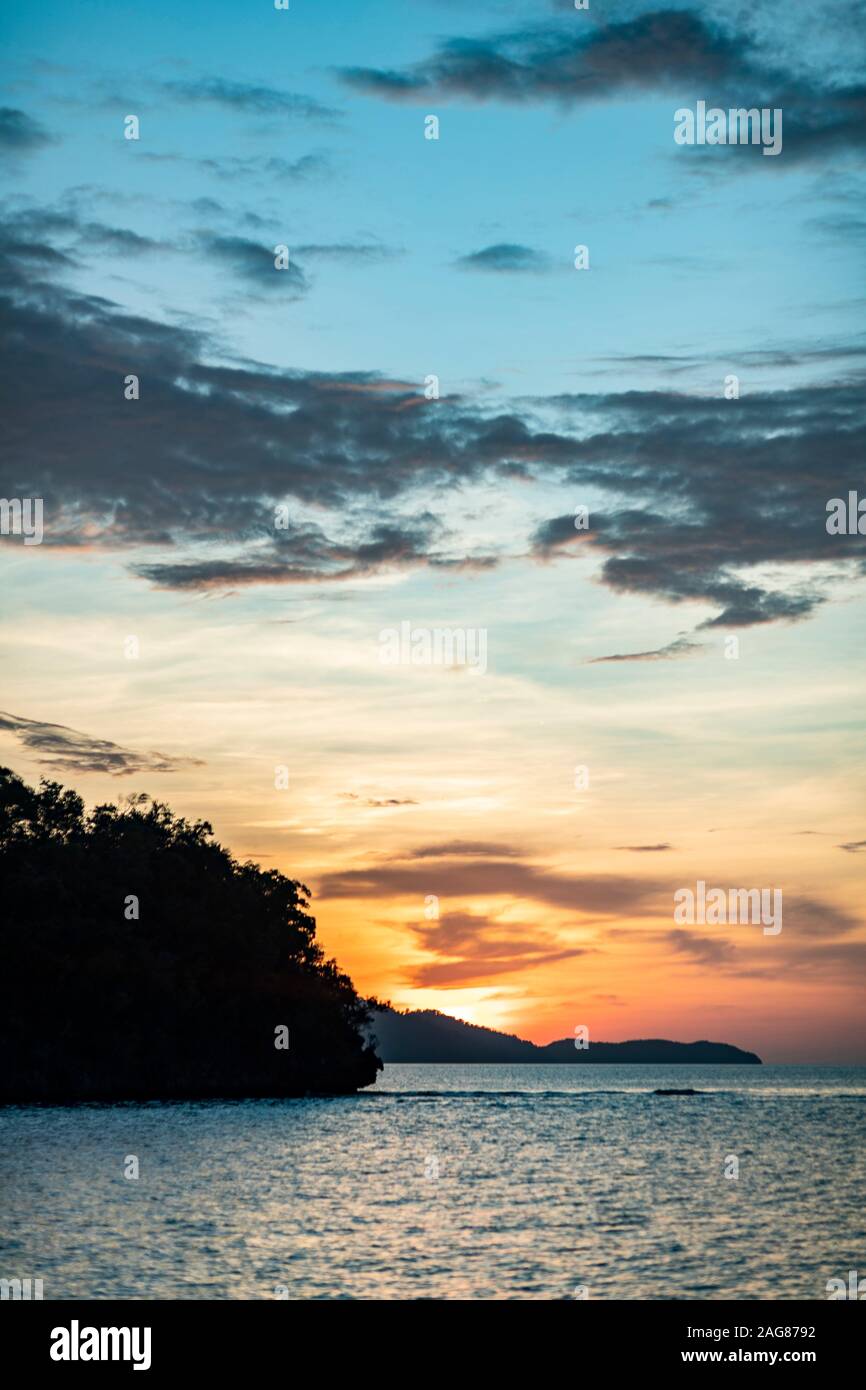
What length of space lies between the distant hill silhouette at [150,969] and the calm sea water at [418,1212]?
3693 cm

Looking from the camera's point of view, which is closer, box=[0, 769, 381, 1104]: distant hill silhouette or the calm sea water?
the calm sea water

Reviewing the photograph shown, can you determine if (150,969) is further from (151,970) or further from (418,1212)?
(418,1212)

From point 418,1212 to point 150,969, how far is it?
352 feet

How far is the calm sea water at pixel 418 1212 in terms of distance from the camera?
39.1 meters

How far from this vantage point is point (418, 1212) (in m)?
55.9

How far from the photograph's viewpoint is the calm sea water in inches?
1540

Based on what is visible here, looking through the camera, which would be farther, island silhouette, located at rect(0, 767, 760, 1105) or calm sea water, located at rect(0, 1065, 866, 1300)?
island silhouette, located at rect(0, 767, 760, 1105)

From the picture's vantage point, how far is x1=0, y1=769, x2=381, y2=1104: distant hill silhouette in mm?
148875

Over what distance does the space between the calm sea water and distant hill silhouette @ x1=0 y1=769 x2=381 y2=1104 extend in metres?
36.9
